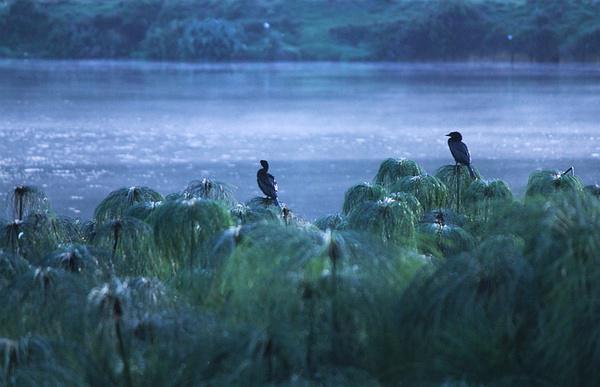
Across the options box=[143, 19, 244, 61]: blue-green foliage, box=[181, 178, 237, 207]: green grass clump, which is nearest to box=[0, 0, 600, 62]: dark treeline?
box=[143, 19, 244, 61]: blue-green foliage

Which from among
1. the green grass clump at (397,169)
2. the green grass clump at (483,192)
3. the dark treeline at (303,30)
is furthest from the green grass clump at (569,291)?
the dark treeline at (303,30)

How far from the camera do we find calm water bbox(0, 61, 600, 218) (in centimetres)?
4103

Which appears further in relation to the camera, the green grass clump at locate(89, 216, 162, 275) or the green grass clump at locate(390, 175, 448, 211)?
the green grass clump at locate(390, 175, 448, 211)

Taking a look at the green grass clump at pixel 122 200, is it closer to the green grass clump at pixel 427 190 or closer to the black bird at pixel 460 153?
the green grass clump at pixel 427 190

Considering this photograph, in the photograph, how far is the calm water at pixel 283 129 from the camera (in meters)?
41.0

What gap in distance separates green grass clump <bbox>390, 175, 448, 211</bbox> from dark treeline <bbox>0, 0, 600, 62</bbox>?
132 m

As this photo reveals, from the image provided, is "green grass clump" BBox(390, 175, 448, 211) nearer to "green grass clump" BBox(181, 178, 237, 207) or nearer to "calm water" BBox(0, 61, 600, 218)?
"green grass clump" BBox(181, 178, 237, 207)

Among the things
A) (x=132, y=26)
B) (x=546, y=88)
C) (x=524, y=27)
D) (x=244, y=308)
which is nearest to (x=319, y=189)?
(x=244, y=308)

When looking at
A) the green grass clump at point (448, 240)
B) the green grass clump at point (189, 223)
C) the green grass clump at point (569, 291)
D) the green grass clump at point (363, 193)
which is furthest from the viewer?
the green grass clump at point (363, 193)

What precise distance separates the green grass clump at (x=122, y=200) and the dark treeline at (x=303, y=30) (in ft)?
439

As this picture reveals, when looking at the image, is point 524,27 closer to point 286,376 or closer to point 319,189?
point 319,189

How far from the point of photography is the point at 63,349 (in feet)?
13.3

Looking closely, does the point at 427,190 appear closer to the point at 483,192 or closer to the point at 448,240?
the point at 483,192

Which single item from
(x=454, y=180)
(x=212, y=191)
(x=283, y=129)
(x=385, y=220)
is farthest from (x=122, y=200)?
(x=283, y=129)
